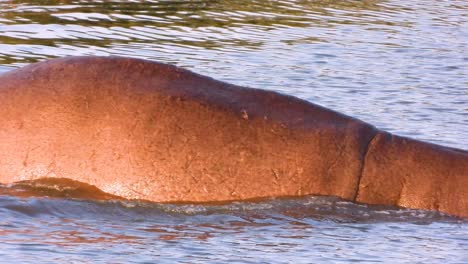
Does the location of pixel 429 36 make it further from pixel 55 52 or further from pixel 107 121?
pixel 107 121

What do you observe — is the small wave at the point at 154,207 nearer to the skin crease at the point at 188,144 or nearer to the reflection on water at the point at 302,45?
the skin crease at the point at 188,144

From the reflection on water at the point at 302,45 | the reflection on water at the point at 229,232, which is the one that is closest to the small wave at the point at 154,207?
the reflection on water at the point at 229,232

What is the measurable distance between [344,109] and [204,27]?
468cm

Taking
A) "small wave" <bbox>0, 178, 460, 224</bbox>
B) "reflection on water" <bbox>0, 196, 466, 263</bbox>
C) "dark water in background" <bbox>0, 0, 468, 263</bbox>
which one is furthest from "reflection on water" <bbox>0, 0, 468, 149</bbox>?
"reflection on water" <bbox>0, 196, 466, 263</bbox>

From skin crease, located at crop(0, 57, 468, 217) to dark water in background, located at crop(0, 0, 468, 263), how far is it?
0.12 m

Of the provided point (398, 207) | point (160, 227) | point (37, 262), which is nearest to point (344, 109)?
point (398, 207)

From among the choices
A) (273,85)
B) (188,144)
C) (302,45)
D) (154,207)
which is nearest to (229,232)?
(154,207)

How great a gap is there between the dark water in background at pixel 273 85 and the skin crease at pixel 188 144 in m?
0.12

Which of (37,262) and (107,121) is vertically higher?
(107,121)

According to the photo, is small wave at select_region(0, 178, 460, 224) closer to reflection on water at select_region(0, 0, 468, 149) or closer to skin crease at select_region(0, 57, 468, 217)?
skin crease at select_region(0, 57, 468, 217)

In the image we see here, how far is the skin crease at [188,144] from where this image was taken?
671 cm

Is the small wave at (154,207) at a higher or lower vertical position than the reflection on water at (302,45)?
lower

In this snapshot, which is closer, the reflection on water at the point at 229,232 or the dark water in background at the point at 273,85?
the reflection on water at the point at 229,232

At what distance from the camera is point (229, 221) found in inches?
261
